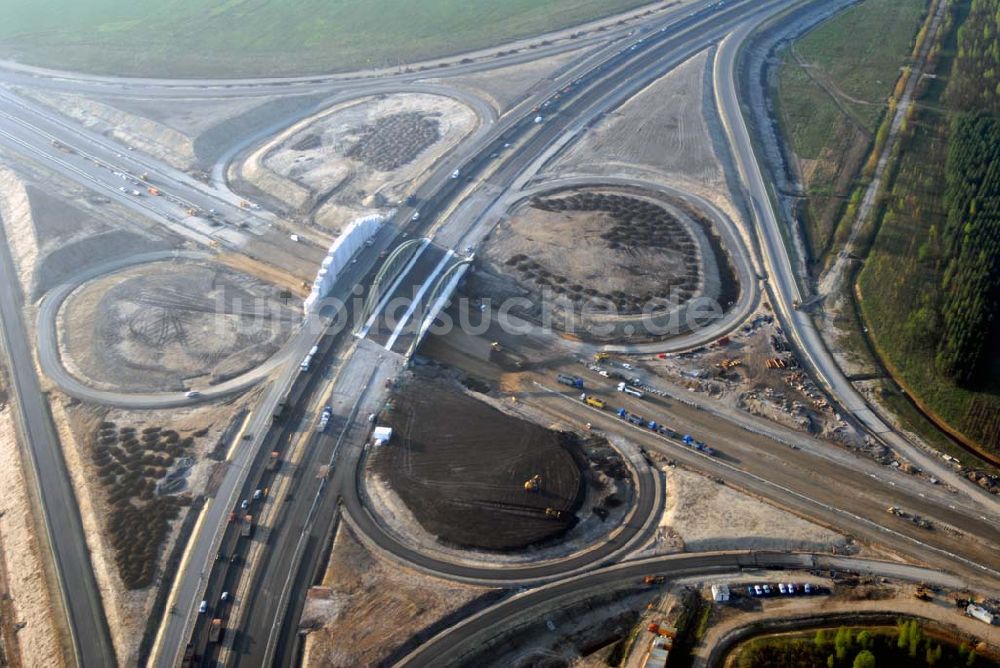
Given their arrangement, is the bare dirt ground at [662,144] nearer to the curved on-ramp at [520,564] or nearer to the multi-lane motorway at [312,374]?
the multi-lane motorway at [312,374]

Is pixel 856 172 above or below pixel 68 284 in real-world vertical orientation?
above

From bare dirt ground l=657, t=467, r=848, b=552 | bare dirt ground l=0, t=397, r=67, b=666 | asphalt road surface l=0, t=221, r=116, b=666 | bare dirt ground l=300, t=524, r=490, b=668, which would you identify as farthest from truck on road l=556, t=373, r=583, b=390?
bare dirt ground l=0, t=397, r=67, b=666

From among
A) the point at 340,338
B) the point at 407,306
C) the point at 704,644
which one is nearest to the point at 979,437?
the point at 704,644

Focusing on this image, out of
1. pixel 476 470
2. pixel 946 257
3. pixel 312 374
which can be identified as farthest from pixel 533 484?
pixel 946 257

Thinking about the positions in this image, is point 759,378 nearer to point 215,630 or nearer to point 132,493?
point 215,630

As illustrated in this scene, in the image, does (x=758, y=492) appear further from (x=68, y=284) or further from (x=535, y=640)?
(x=68, y=284)

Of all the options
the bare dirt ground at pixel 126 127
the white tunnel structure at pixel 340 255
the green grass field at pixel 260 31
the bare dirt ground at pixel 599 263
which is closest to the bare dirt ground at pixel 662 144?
the bare dirt ground at pixel 599 263

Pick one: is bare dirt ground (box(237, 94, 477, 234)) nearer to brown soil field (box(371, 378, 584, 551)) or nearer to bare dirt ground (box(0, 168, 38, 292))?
bare dirt ground (box(0, 168, 38, 292))
